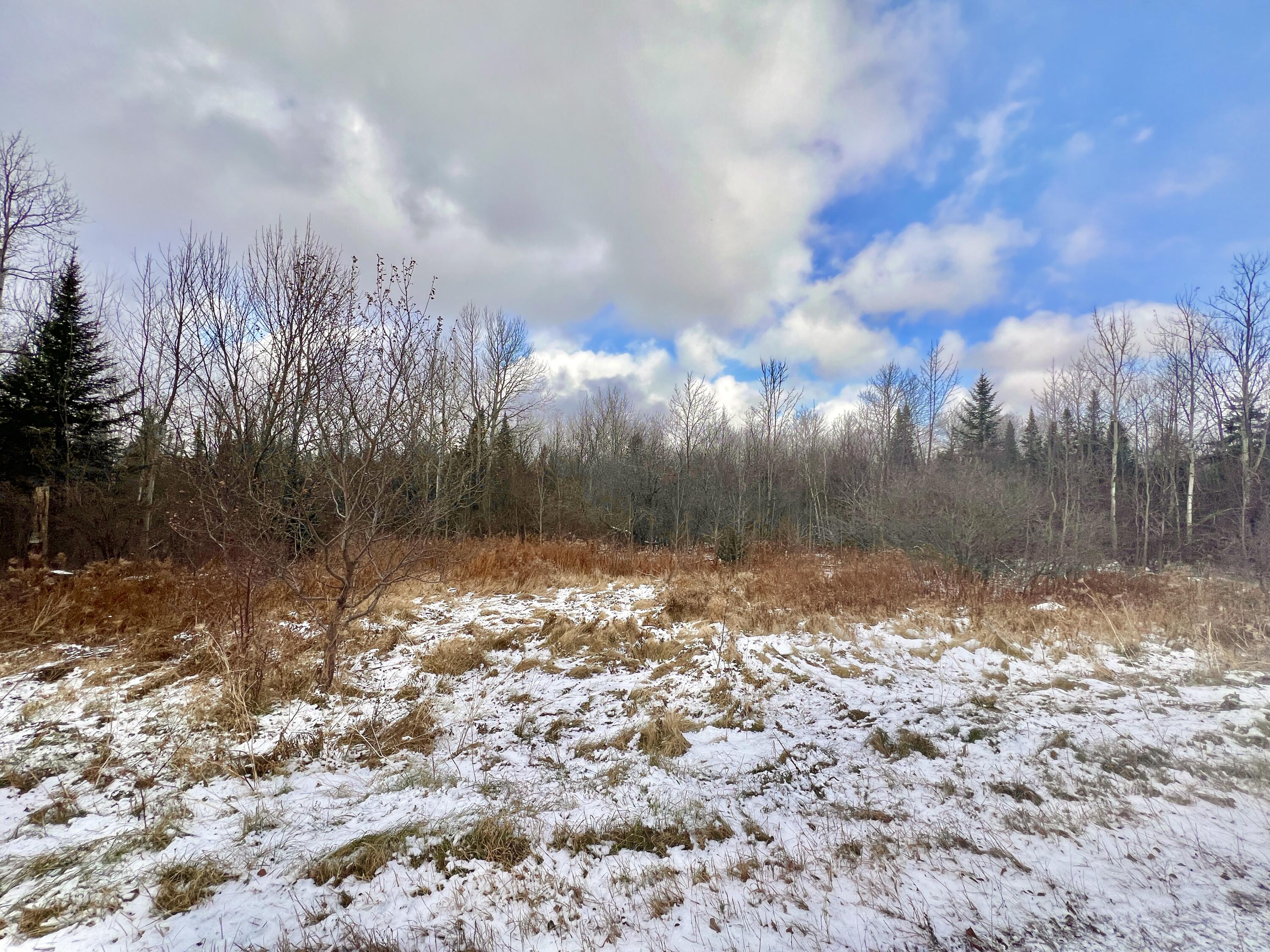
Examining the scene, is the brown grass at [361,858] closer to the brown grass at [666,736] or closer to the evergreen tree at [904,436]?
the brown grass at [666,736]

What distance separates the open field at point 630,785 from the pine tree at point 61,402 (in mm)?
8287

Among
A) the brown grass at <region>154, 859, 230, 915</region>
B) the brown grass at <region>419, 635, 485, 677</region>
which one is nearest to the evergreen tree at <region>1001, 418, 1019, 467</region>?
the brown grass at <region>419, 635, 485, 677</region>

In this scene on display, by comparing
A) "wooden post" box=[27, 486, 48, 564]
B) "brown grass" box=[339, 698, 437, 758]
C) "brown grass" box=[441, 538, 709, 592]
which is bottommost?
"brown grass" box=[339, 698, 437, 758]

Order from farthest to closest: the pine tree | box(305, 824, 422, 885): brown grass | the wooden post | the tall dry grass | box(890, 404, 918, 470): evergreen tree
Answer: box(890, 404, 918, 470): evergreen tree
the pine tree
the wooden post
the tall dry grass
box(305, 824, 422, 885): brown grass

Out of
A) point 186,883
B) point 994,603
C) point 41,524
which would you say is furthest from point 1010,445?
point 41,524

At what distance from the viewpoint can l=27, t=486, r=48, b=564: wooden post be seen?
1022 cm

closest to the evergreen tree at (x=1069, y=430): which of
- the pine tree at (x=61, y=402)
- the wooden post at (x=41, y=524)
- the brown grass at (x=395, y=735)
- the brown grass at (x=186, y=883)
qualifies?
the brown grass at (x=395, y=735)

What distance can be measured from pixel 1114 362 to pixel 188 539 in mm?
31486

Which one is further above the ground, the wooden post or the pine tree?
the pine tree

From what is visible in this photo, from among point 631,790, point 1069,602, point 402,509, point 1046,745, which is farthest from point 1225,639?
point 402,509

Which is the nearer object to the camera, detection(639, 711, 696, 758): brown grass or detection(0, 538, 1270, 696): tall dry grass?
detection(639, 711, 696, 758): brown grass

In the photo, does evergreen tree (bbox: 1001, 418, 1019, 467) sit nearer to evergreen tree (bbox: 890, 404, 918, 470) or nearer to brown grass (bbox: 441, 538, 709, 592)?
evergreen tree (bbox: 890, 404, 918, 470)

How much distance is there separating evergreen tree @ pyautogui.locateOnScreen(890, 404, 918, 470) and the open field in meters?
22.4

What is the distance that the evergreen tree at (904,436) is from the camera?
92.3ft
